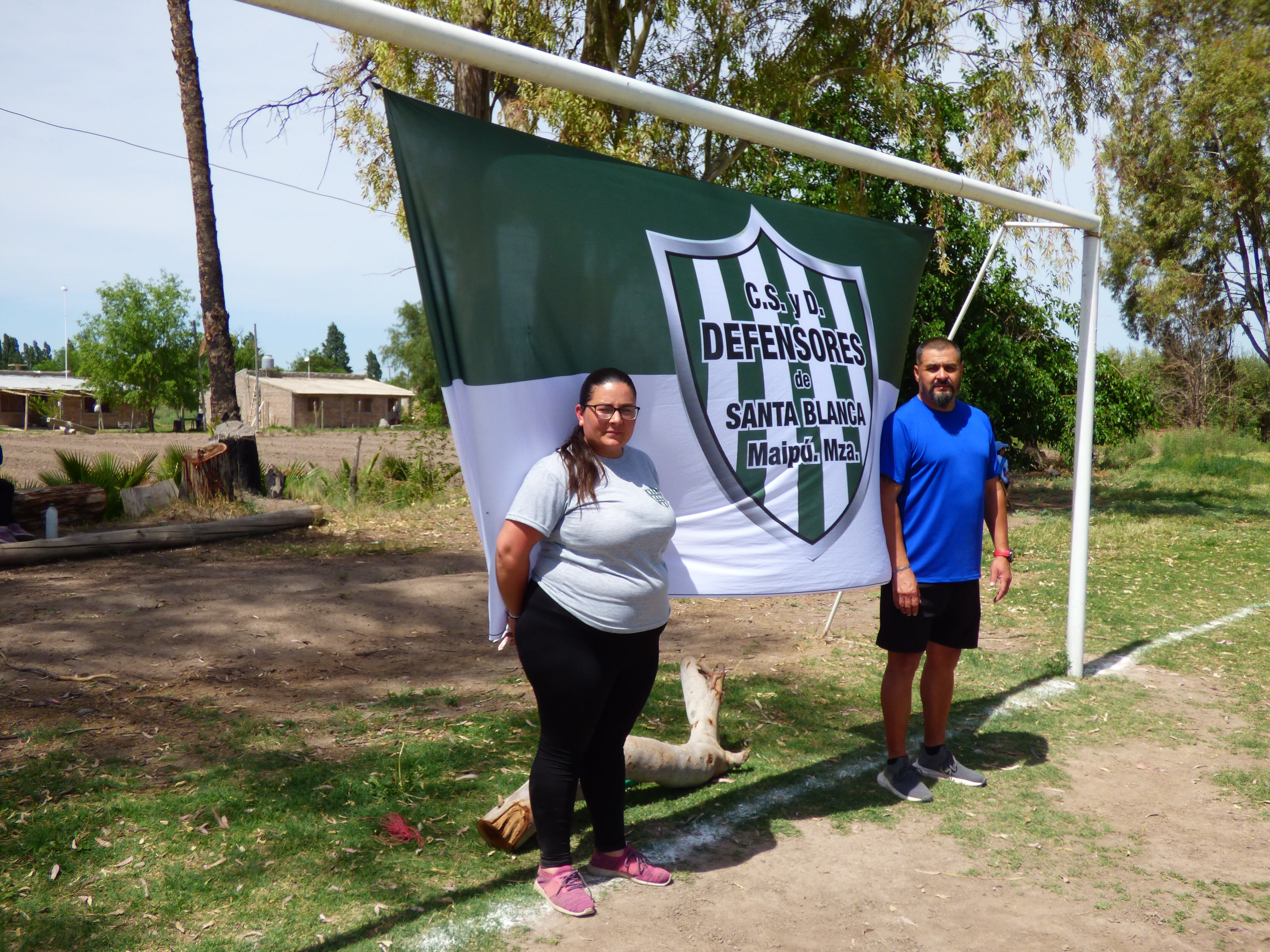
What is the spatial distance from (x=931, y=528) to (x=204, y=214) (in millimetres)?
12542

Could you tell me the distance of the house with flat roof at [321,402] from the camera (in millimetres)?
69500

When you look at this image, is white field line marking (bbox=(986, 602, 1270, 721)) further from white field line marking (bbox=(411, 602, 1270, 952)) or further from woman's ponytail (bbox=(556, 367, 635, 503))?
woman's ponytail (bbox=(556, 367, 635, 503))

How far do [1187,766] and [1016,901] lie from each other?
1982 mm

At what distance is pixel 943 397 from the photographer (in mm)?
4203

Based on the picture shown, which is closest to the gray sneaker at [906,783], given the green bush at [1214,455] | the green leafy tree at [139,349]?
the green bush at [1214,455]

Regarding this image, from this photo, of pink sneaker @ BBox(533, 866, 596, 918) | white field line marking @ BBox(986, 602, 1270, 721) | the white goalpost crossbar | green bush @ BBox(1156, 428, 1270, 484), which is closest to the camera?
the white goalpost crossbar

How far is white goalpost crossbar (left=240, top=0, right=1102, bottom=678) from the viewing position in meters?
3.04

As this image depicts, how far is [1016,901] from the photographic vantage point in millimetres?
3398

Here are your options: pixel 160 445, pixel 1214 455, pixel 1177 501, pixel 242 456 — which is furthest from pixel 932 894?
pixel 160 445

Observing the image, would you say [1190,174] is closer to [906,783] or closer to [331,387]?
[906,783]

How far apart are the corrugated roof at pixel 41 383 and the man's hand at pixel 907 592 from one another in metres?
66.3

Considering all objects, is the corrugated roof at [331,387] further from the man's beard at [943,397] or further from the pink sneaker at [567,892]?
the pink sneaker at [567,892]

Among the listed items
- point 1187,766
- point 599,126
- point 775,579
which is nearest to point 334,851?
point 775,579

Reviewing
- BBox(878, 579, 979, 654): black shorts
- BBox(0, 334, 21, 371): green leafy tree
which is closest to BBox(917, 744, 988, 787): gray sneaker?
BBox(878, 579, 979, 654): black shorts
